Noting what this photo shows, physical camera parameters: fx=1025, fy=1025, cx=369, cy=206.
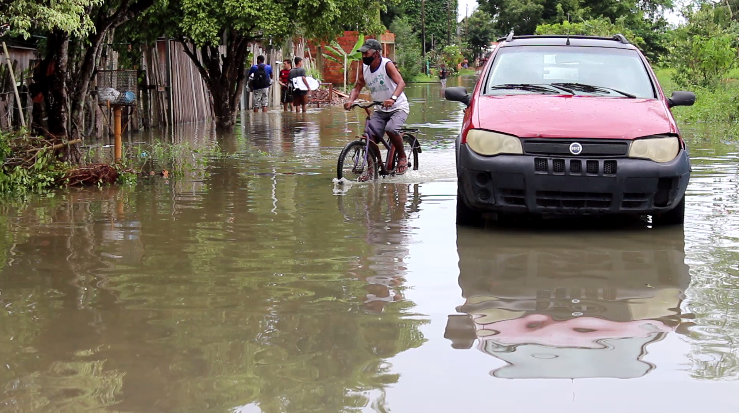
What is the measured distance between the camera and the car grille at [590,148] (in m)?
8.12

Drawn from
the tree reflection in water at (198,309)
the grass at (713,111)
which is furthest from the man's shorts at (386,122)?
the grass at (713,111)

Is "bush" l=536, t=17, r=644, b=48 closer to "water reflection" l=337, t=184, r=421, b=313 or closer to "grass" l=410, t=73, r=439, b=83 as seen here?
"grass" l=410, t=73, r=439, b=83

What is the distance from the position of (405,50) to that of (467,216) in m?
56.6

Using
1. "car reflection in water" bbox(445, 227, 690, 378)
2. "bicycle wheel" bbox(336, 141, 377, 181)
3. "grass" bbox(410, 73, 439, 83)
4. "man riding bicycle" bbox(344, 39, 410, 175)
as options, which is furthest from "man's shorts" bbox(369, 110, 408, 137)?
"grass" bbox(410, 73, 439, 83)

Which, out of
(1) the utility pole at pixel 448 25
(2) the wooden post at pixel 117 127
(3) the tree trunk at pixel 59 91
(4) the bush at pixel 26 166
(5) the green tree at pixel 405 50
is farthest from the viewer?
(1) the utility pole at pixel 448 25

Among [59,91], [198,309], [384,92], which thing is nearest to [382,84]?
[384,92]

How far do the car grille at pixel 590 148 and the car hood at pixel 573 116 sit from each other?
0.16 ft

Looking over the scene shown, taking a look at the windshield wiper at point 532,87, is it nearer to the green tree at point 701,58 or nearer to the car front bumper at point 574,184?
the car front bumper at point 574,184

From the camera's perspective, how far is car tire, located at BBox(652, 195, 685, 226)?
872cm

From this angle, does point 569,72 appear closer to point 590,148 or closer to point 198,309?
point 590,148

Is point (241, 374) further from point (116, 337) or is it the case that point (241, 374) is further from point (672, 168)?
point (672, 168)

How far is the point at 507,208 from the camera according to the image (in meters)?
8.34

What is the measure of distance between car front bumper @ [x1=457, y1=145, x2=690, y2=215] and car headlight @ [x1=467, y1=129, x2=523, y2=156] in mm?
59

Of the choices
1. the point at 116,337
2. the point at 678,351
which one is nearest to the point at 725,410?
the point at 678,351
